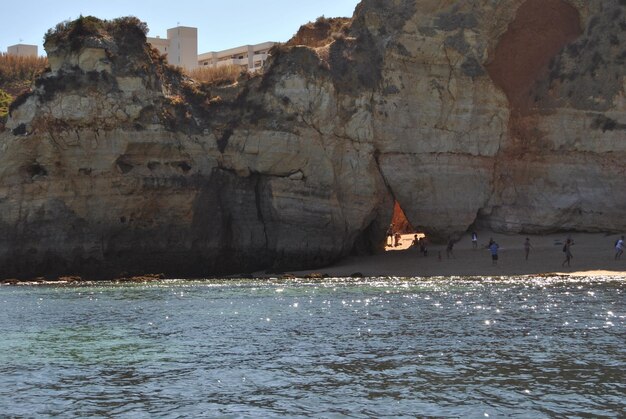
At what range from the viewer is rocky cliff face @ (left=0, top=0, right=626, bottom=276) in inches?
1447

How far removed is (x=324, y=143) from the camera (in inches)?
1522

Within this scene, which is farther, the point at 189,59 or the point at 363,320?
the point at 189,59

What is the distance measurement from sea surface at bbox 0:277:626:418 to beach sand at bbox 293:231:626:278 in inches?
322

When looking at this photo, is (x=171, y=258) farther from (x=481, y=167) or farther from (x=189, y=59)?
(x=189, y=59)

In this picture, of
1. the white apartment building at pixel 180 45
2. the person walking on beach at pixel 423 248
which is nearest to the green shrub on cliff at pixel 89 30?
the person walking on beach at pixel 423 248

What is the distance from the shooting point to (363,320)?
2016 cm

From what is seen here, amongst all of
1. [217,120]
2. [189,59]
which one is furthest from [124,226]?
[189,59]

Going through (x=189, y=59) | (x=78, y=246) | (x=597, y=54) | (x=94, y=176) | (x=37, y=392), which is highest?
(x=189, y=59)

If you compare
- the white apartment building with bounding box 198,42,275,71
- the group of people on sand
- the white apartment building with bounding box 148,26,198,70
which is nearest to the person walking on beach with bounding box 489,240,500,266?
the group of people on sand

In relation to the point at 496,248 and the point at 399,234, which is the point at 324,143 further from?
the point at 399,234

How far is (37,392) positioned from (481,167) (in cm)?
3080

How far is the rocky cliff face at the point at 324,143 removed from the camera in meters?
36.8

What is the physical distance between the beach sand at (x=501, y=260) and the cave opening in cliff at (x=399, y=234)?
258 cm

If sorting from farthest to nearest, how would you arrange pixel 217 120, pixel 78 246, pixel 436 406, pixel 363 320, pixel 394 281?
1. pixel 217 120
2. pixel 78 246
3. pixel 394 281
4. pixel 363 320
5. pixel 436 406
